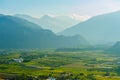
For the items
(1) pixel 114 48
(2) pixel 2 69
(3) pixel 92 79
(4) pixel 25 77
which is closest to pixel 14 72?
(2) pixel 2 69

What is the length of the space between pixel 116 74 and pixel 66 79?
18.9 m

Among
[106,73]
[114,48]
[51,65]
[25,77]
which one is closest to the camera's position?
[25,77]

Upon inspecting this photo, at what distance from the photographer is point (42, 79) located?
79.1m

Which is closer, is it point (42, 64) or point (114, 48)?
point (42, 64)

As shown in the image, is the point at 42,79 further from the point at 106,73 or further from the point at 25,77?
the point at 106,73

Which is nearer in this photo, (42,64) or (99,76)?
(99,76)

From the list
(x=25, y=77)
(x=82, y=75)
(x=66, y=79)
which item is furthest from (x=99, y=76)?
(x=25, y=77)

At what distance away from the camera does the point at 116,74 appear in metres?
91.8

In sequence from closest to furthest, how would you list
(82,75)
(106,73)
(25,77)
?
1. (25,77)
2. (82,75)
3. (106,73)

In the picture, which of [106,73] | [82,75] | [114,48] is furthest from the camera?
[114,48]

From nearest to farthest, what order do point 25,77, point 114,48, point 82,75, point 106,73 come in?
point 25,77 → point 82,75 → point 106,73 → point 114,48

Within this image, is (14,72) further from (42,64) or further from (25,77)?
(42,64)

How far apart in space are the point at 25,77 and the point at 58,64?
3709cm

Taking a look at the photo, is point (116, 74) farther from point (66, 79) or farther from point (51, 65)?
point (51, 65)
